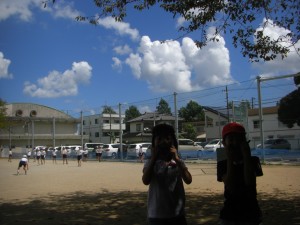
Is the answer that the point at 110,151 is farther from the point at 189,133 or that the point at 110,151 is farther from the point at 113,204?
the point at 113,204

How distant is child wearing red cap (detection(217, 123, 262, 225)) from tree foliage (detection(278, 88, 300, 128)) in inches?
1435

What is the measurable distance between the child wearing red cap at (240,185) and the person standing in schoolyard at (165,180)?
0.41 metres

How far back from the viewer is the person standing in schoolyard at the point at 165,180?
3.70 metres

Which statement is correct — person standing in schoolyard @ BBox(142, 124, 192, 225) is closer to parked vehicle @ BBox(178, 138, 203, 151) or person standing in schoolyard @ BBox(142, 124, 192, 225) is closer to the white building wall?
parked vehicle @ BBox(178, 138, 203, 151)

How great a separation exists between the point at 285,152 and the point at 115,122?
179 feet

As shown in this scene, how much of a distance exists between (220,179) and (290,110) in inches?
1515

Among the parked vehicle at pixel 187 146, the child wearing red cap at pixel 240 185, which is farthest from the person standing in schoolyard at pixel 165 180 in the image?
the parked vehicle at pixel 187 146

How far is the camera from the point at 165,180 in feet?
12.3

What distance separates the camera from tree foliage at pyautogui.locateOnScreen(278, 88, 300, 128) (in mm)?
38719

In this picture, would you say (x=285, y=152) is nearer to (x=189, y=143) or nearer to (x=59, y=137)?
(x=189, y=143)

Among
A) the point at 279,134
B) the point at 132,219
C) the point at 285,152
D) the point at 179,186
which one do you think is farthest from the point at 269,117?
the point at 179,186

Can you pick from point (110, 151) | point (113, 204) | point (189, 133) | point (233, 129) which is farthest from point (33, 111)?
point (233, 129)

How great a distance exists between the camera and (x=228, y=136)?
3650 millimetres

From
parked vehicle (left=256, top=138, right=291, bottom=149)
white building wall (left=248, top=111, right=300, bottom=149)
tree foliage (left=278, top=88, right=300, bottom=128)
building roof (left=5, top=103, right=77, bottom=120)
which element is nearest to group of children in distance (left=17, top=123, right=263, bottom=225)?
parked vehicle (left=256, top=138, right=291, bottom=149)
